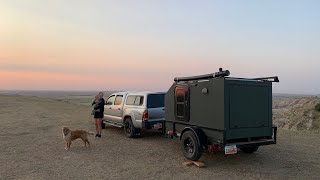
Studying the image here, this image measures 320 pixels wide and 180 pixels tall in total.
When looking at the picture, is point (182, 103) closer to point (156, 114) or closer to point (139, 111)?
point (156, 114)

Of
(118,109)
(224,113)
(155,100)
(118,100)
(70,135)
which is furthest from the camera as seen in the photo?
(118,100)

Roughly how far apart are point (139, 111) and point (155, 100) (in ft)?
2.42

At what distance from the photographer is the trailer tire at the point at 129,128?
13844 mm

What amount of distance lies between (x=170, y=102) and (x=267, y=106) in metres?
2.98

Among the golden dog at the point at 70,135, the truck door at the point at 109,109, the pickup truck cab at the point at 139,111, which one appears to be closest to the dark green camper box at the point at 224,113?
the pickup truck cab at the point at 139,111

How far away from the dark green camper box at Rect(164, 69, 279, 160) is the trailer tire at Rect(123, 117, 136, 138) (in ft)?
11.7

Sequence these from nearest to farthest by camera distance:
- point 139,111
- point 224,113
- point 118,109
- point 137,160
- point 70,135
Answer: point 224,113 → point 137,160 → point 70,135 → point 139,111 → point 118,109

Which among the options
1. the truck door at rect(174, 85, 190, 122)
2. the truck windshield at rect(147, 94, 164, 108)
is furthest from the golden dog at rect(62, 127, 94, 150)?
the truck door at rect(174, 85, 190, 122)

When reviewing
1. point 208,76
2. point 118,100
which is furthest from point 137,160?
point 118,100

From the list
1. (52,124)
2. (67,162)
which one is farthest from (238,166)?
(52,124)

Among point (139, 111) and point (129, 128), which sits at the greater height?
point (139, 111)

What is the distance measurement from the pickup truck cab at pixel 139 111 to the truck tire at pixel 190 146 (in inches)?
114

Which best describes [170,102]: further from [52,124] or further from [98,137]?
[52,124]

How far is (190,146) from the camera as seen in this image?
1020 cm
